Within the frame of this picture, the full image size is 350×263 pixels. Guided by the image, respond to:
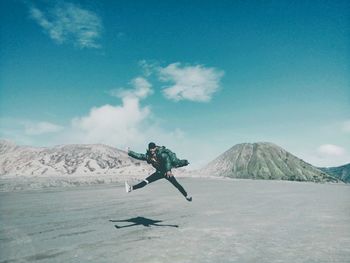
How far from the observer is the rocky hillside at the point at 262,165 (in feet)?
244

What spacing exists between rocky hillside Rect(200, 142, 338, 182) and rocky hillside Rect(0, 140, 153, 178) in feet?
73.8

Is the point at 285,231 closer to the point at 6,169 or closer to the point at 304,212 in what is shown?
the point at 304,212

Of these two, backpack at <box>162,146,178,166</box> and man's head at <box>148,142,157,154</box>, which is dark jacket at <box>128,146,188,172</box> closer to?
backpack at <box>162,146,178,166</box>

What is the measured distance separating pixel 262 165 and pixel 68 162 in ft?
157

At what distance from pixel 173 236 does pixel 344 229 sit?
20.4 feet

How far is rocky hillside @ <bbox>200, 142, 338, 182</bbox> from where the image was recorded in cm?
7425

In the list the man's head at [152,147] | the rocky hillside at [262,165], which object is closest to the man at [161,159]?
the man's head at [152,147]

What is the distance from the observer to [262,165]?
253 ft

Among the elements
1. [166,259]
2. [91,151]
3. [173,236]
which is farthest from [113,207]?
[91,151]

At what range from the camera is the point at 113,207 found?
1641 centimetres

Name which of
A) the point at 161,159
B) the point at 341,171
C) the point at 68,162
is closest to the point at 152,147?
the point at 161,159

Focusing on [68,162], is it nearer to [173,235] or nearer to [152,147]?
[152,147]

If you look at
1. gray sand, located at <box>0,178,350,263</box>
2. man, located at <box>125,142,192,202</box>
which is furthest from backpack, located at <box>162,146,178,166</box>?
gray sand, located at <box>0,178,350,263</box>

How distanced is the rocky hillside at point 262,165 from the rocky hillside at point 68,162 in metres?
22.5
